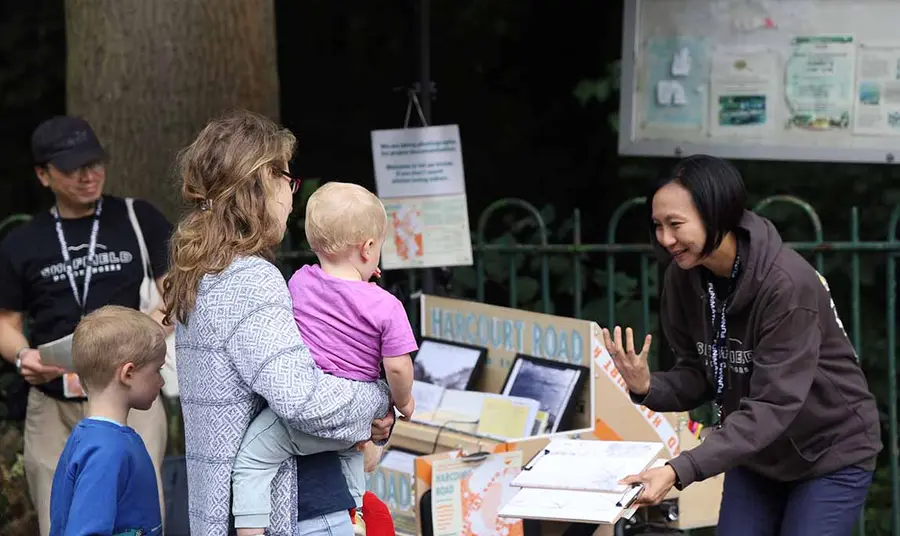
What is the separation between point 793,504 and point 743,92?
199cm

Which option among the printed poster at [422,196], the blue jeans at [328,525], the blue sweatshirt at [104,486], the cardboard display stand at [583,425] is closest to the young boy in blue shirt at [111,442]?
the blue sweatshirt at [104,486]

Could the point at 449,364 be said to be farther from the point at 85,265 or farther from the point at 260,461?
the point at 260,461

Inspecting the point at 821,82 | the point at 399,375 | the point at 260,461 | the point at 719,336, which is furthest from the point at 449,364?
the point at 260,461

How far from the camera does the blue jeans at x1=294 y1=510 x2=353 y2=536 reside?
2768 millimetres

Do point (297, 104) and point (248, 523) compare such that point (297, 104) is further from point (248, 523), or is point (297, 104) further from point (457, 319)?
point (248, 523)

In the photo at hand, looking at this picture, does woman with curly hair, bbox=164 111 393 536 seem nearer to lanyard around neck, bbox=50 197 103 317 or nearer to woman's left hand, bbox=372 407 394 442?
woman's left hand, bbox=372 407 394 442

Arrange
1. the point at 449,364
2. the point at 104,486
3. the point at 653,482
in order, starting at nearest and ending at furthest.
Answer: the point at 104,486 < the point at 653,482 < the point at 449,364

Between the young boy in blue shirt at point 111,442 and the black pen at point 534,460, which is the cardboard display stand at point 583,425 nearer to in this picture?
the black pen at point 534,460

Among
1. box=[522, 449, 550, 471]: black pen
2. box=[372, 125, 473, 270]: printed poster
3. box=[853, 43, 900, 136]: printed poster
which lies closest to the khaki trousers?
box=[372, 125, 473, 270]: printed poster

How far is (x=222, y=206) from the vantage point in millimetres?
2723

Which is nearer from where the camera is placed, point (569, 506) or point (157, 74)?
point (569, 506)

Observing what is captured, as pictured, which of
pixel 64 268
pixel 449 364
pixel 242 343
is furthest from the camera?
pixel 449 364

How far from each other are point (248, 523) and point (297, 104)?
5520 millimetres

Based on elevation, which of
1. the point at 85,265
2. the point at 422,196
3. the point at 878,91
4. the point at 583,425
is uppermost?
the point at 878,91
